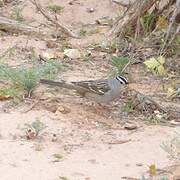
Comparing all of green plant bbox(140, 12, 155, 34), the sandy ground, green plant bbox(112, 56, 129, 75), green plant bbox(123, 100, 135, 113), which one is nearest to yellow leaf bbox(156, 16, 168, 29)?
green plant bbox(140, 12, 155, 34)

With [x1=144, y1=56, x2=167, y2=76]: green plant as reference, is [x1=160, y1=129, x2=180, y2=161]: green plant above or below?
above

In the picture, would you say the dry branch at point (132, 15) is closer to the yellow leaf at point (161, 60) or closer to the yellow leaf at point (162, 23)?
the yellow leaf at point (162, 23)

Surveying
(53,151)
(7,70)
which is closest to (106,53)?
(7,70)

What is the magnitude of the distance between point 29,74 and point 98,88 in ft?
1.94

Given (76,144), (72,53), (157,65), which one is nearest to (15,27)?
(72,53)

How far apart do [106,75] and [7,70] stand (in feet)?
3.23

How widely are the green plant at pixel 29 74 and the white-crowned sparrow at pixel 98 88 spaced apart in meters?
0.11

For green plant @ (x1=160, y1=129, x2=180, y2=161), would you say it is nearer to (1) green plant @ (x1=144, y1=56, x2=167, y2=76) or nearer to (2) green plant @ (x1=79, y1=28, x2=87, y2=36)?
(1) green plant @ (x1=144, y1=56, x2=167, y2=76)

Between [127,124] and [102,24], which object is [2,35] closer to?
[102,24]

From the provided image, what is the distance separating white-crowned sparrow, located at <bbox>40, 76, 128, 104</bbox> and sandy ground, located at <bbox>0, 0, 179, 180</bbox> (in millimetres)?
112

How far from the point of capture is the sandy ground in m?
4.24

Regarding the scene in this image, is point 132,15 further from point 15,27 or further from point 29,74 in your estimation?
point 29,74

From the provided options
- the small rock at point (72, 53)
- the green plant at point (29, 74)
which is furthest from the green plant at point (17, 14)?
the green plant at point (29, 74)

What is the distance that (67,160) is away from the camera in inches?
174
